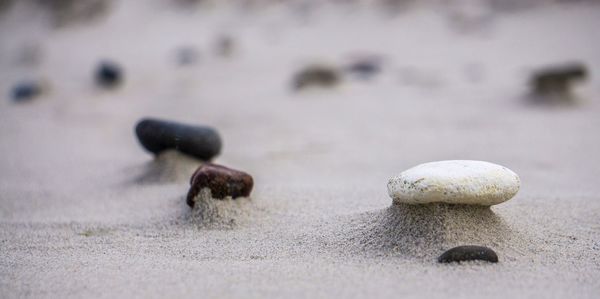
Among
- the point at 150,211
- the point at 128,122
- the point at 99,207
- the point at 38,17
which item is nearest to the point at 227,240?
the point at 150,211

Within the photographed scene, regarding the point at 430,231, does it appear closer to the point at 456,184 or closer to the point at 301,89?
the point at 456,184

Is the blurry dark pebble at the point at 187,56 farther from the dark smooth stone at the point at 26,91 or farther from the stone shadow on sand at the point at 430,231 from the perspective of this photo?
the stone shadow on sand at the point at 430,231

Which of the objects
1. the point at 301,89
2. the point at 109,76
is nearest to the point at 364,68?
the point at 301,89

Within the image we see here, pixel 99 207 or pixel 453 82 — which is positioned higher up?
pixel 453 82

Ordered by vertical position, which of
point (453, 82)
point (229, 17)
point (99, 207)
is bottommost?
point (99, 207)

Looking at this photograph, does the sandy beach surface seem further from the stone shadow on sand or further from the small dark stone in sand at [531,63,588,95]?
the small dark stone in sand at [531,63,588,95]

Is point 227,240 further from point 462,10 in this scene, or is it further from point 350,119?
point 462,10
